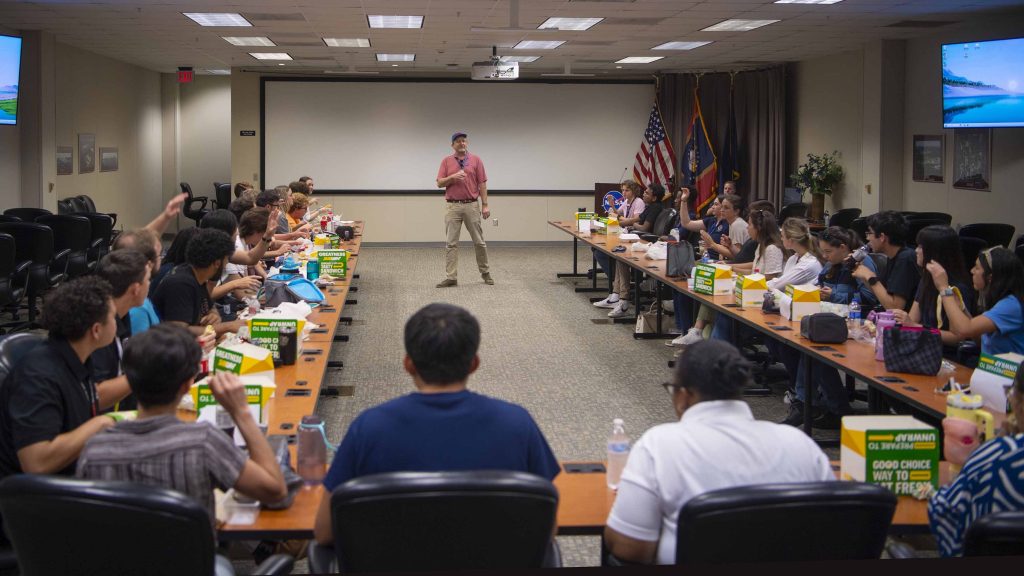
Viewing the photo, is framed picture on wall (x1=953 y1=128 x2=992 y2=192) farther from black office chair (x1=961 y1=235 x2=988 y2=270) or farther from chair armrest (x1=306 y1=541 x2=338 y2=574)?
chair armrest (x1=306 y1=541 x2=338 y2=574)

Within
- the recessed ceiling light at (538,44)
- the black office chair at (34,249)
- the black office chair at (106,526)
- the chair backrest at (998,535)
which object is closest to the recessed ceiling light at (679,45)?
the recessed ceiling light at (538,44)

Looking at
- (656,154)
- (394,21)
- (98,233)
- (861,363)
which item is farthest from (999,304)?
(656,154)

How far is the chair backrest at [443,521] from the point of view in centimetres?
195

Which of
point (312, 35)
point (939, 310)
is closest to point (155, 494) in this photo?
point (939, 310)

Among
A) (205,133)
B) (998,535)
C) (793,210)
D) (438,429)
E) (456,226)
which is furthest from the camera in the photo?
(205,133)

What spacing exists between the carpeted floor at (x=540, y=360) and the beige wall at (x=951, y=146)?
384cm

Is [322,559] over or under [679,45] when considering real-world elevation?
under

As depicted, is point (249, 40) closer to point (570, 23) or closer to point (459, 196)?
point (459, 196)

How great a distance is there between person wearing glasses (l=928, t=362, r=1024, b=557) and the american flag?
13292 mm

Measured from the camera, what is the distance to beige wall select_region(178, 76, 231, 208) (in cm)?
1853

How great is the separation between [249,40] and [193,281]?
7.74 m

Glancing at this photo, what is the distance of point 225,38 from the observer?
37.7 feet

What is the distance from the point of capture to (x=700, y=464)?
7.58 feet

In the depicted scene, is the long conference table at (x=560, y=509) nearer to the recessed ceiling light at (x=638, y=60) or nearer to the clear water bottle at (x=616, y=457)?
the clear water bottle at (x=616, y=457)
